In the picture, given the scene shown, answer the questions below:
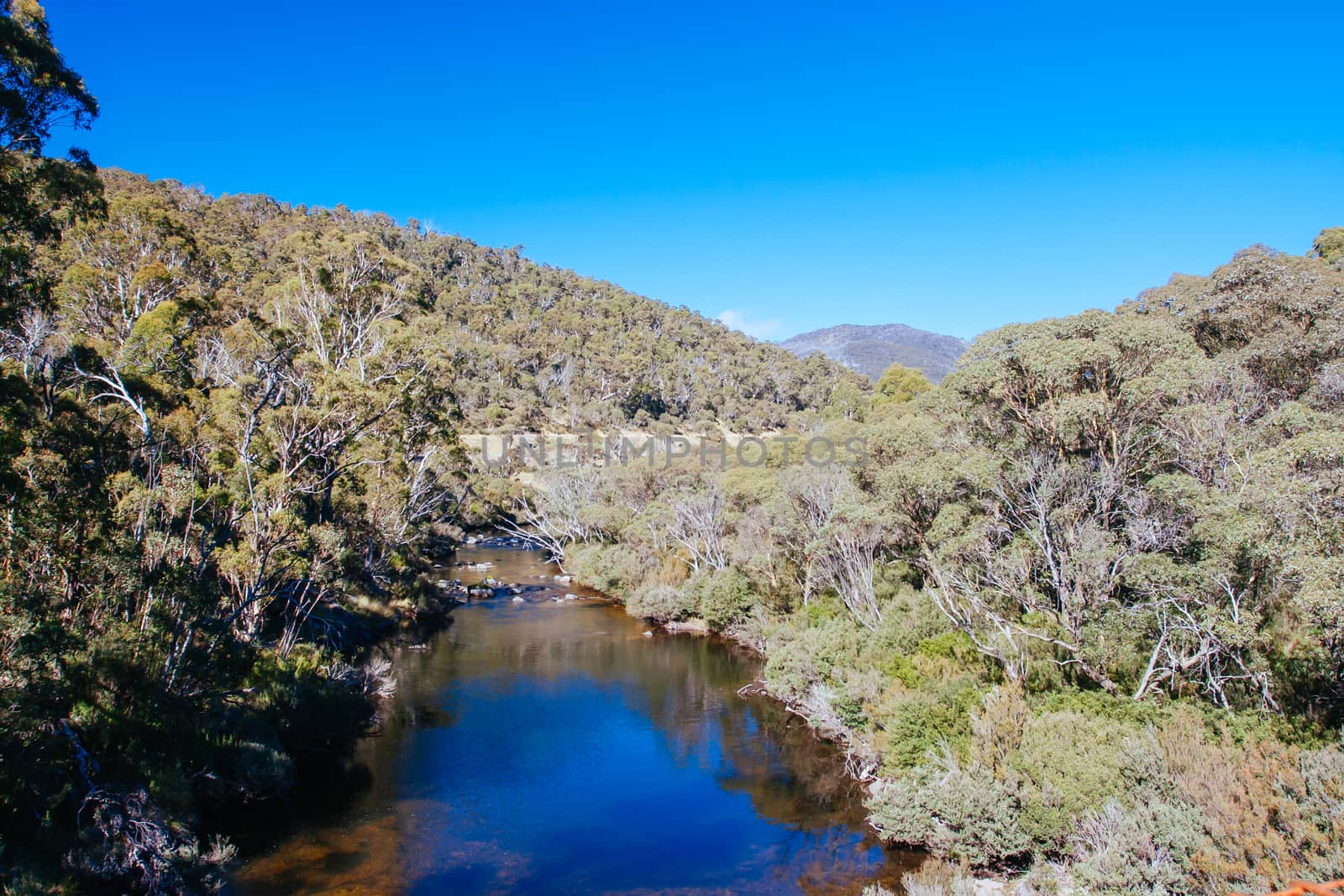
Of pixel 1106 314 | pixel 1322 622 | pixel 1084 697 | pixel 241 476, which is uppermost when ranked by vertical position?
pixel 1106 314

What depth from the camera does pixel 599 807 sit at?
18.3 meters

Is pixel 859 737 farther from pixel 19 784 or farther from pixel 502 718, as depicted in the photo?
pixel 19 784

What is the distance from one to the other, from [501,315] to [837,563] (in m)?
83.4

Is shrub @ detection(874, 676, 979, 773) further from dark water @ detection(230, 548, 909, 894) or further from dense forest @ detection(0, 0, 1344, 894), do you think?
dark water @ detection(230, 548, 909, 894)

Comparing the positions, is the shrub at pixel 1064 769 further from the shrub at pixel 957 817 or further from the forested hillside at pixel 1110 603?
the shrub at pixel 957 817

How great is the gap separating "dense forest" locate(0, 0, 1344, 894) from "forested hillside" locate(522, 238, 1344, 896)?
0.09 metres

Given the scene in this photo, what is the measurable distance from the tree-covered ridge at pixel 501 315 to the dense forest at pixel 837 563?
0.50m

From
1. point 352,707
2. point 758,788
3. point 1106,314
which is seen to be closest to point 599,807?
point 758,788

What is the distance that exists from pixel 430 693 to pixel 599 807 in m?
9.70

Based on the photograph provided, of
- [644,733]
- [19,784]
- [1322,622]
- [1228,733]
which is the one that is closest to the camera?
[1322,622]

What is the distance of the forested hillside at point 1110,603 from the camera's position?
11242mm

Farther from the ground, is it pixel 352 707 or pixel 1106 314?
pixel 1106 314

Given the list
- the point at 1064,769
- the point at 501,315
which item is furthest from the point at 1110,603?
the point at 501,315

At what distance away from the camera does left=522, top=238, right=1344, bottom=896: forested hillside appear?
11.2 metres
